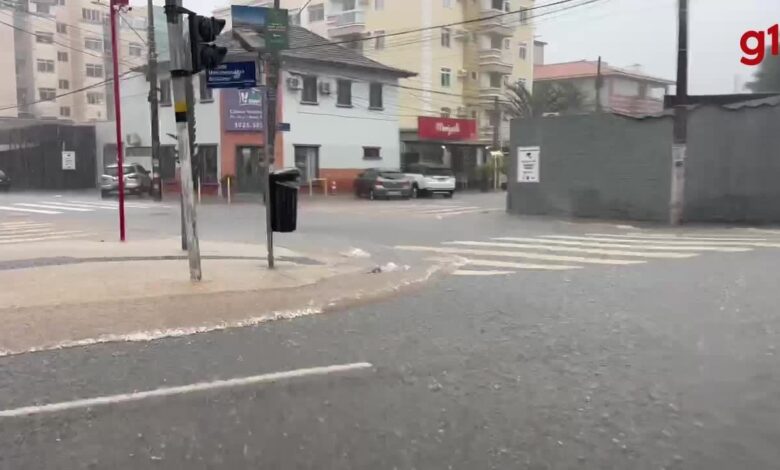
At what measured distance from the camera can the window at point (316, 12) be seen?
58.5 metres

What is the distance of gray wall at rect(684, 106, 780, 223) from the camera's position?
18.2 metres

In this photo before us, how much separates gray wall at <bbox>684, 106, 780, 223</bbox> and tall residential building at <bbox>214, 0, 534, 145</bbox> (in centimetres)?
2969

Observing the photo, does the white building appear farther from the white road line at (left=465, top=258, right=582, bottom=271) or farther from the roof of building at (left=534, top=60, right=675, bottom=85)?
the roof of building at (left=534, top=60, right=675, bottom=85)

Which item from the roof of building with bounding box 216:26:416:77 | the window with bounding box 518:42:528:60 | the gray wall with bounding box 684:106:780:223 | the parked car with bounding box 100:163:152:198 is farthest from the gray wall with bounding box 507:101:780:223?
the window with bounding box 518:42:528:60

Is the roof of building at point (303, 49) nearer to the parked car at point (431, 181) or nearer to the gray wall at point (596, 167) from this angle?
the parked car at point (431, 181)

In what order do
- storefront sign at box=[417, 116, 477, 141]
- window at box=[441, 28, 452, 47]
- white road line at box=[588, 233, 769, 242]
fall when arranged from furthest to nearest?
1. window at box=[441, 28, 452, 47]
2. storefront sign at box=[417, 116, 477, 141]
3. white road line at box=[588, 233, 769, 242]

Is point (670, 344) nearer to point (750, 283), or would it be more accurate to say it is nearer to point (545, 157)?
point (750, 283)

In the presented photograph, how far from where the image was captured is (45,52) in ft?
236

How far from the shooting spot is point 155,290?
880 centimetres

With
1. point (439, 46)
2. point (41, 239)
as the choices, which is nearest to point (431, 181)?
point (439, 46)

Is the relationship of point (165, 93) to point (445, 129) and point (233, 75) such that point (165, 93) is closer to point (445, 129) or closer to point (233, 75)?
point (445, 129)

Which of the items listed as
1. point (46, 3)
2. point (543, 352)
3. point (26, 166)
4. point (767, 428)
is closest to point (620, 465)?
point (767, 428)

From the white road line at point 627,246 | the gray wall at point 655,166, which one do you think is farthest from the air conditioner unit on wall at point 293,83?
the white road line at point 627,246

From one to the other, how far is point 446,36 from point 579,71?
24.6 metres
